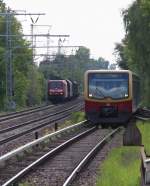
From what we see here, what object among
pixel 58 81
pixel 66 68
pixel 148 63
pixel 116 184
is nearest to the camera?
pixel 116 184

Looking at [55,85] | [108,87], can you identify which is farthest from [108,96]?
[55,85]

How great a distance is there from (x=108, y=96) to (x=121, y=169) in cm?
1807

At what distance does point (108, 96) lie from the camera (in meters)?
34.4

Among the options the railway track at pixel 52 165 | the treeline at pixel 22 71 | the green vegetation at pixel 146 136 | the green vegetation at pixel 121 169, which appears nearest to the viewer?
the green vegetation at pixel 121 169

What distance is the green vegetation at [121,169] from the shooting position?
46.6 ft

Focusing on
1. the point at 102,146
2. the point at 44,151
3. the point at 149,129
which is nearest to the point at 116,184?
the point at 44,151

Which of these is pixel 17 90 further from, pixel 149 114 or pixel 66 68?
pixel 66 68

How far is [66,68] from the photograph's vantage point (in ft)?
445

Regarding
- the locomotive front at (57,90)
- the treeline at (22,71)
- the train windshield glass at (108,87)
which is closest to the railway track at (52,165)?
the train windshield glass at (108,87)

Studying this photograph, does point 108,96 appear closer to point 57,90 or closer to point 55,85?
point 57,90

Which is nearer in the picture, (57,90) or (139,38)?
(139,38)

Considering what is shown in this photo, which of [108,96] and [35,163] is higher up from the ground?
[108,96]

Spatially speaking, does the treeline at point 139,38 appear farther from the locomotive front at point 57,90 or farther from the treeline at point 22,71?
the locomotive front at point 57,90

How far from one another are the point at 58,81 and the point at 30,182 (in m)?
63.3
